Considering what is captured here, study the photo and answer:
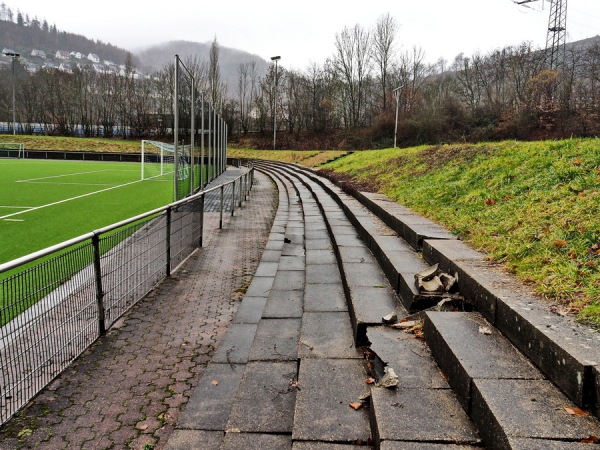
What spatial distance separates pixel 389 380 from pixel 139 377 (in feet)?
6.37

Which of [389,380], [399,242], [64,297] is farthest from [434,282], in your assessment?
[64,297]

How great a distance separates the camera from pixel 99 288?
164 inches

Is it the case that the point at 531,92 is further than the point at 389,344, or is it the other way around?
the point at 531,92

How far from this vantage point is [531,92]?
131ft

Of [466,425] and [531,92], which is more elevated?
[531,92]

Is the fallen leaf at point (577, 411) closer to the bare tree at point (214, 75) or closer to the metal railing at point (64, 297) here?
the metal railing at point (64, 297)

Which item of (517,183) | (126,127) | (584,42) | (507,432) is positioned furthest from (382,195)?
(584,42)

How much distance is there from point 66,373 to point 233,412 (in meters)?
1.56

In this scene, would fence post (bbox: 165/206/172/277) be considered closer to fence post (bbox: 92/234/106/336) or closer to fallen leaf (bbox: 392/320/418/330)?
fence post (bbox: 92/234/106/336)

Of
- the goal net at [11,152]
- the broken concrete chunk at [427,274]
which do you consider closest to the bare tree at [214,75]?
the goal net at [11,152]

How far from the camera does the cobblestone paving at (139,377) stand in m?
2.73

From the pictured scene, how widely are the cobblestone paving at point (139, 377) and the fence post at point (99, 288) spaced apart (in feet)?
0.42

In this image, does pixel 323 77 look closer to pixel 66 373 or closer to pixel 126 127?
pixel 126 127

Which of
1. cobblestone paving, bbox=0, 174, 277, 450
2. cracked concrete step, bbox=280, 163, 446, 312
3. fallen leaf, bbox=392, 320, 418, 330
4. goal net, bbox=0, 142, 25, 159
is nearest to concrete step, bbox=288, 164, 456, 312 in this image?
cracked concrete step, bbox=280, 163, 446, 312
